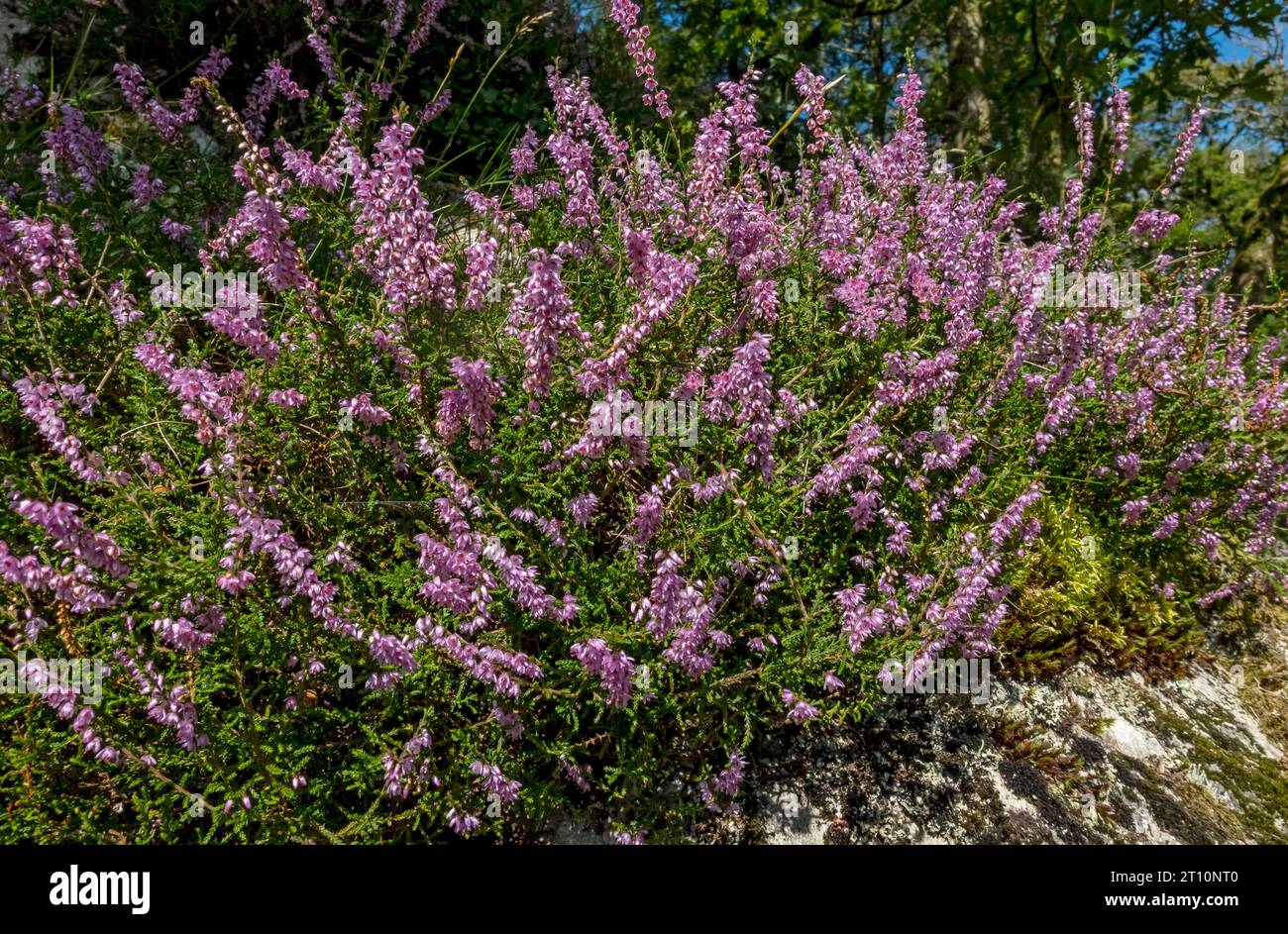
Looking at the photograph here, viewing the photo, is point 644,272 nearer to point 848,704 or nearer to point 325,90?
point 848,704

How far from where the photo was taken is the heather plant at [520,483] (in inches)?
98.7

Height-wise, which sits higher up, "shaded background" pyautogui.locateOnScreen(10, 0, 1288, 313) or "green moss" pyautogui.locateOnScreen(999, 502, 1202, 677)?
"shaded background" pyautogui.locateOnScreen(10, 0, 1288, 313)

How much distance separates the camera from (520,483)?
2846 millimetres

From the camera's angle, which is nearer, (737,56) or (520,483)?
(520,483)

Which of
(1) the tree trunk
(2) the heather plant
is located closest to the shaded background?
(1) the tree trunk

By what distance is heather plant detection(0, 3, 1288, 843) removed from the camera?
98.7 inches

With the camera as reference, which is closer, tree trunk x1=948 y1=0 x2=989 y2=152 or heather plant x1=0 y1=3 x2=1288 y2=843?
heather plant x1=0 y1=3 x2=1288 y2=843

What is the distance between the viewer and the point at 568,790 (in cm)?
301

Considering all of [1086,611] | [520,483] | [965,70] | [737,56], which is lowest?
[1086,611]

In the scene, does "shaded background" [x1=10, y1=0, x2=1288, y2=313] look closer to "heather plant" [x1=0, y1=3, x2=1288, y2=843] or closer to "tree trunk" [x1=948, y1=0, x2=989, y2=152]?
"tree trunk" [x1=948, y1=0, x2=989, y2=152]

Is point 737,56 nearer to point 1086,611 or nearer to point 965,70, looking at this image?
point 965,70

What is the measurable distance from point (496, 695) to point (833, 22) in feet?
30.6

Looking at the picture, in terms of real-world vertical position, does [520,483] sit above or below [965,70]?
below

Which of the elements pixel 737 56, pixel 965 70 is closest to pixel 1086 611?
pixel 965 70
